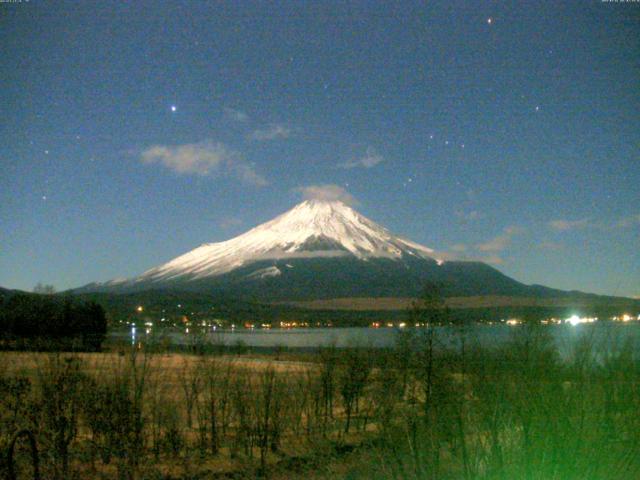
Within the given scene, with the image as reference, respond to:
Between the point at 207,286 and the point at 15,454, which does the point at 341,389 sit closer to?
the point at 15,454

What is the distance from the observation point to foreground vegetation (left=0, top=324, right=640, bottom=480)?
454 centimetres

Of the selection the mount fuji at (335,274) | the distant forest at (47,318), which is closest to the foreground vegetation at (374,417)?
the distant forest at (47,318)

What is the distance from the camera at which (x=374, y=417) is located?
29.6ft

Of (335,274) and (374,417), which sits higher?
(335,274)

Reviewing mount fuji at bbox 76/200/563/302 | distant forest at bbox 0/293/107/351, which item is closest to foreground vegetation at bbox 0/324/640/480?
distant forest at bbox 0/293/107/351

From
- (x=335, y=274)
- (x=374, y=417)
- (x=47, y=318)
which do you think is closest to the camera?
(x=374, y=417)

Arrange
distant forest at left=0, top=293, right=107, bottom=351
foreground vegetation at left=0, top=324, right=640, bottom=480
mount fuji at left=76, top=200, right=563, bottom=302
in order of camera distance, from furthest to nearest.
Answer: mount fuji at left=76, top=200, right=563, bottom=302 → distant forest at left=0, top=293, right=107, bottom=351 → foreground vegetation at left=0, top=324, right=640, bottom=480

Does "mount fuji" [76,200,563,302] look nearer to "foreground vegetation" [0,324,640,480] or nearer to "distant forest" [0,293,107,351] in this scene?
"distant forest" [0,293,107,351]

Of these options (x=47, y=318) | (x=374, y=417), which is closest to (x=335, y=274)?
(x=47, y=318)

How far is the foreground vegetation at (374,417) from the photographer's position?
14.9 ft

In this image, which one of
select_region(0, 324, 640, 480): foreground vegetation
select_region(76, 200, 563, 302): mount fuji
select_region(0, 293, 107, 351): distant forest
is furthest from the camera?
select_region(76, 200, 563, 302): mount fuji

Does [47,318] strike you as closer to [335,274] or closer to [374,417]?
[374,417]

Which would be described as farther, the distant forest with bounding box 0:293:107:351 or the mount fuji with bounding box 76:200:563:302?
the mount fuji with bounding box 76:200:563:302

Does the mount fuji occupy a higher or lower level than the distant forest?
higher
